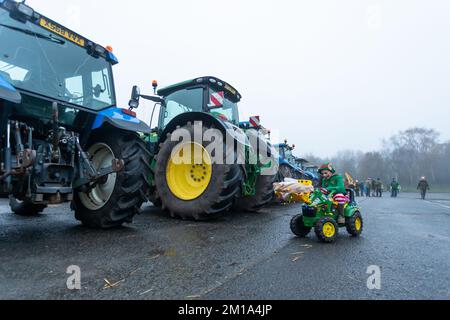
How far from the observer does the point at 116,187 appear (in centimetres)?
353

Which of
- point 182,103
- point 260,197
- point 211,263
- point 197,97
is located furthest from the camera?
point 260,197

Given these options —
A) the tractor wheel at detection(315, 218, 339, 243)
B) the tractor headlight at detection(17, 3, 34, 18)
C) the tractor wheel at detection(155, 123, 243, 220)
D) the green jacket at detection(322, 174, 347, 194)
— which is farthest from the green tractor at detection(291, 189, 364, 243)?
the tractor headlight at detection(17, 3, 34, 18)

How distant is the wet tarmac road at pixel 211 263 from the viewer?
178cm

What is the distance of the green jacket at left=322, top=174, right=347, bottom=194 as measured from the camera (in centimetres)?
382

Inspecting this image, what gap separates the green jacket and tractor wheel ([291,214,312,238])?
60 cm

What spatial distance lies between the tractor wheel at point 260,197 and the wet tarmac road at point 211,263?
212 centimetres

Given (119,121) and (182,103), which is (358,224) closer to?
(119,121)

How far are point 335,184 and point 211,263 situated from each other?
2331mm

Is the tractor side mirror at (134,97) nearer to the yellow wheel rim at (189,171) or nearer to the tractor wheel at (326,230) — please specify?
the yellow wheel rim at (189,171)

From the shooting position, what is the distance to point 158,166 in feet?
16.6

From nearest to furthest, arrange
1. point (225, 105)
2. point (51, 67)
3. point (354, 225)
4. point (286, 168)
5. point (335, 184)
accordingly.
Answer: point (51, 67), point (354, 225), point (335, 184), point (225, 105), point (286, 168)

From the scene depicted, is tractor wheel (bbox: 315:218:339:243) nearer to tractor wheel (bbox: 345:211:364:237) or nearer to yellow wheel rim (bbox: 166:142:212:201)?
tractor wheel (bbox: 345:211:364:237)

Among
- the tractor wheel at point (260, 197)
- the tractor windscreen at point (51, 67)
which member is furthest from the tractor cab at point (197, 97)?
the tractor windscreen at point (51, 67)

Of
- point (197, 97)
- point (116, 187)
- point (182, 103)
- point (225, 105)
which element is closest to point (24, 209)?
point (116, 187)
